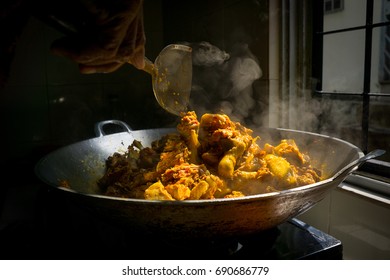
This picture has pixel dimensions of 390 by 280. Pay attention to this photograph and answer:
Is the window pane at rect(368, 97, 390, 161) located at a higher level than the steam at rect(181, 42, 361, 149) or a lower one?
lower

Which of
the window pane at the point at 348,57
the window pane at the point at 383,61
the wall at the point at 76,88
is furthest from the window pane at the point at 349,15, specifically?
the window pane at the point at 383,61

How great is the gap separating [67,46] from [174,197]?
0.42 metres

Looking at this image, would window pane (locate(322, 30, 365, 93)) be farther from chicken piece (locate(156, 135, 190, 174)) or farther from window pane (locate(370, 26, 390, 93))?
chicken piece (locate(156, 135, 190, 174))

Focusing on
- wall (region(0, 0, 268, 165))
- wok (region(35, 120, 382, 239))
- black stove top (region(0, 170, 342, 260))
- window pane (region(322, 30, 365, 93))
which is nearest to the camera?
wok (region(35, 120, 382, 239))

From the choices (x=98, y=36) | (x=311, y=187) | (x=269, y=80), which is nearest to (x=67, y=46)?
(x=98, y=36)

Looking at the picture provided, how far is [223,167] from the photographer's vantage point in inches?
36.8

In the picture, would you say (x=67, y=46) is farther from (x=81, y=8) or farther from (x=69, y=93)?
(x=69, y=93)

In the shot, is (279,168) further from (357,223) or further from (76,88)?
(76,88)

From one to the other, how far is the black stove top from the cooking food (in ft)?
0.39

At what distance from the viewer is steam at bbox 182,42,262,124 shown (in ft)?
5.59

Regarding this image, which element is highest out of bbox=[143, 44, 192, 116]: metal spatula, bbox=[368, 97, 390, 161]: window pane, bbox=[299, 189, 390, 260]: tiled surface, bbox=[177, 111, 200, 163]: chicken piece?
bbox=[143, 44, 192, 116]: metal spatula

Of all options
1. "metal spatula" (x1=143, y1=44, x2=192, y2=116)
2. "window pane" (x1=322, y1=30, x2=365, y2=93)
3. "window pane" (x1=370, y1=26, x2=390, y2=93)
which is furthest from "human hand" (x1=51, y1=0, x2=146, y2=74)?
"window pane" (x1=370, y1=26, x2=390, y2=93)

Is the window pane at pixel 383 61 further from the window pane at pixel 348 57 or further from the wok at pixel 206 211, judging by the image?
the wok at pixel 206 211

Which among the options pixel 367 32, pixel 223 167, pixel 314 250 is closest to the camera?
pixel 314 250
